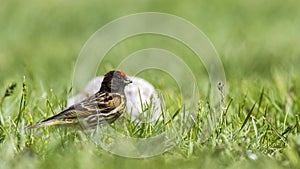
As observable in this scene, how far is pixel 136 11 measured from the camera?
10797mm

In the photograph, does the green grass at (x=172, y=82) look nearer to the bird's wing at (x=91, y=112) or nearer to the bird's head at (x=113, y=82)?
the bird's wing at (x=91, y=112)

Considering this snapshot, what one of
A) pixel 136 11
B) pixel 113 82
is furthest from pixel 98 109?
pixel 136 11

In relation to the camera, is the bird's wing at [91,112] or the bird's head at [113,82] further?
the bird's head at [113,82]

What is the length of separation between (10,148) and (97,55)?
413 centimetres

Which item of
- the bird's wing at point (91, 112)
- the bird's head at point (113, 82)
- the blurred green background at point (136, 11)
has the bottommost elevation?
the bird's wing at point (91, 112)

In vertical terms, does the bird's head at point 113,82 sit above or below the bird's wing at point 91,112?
above

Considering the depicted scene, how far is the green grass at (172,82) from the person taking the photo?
3.91m

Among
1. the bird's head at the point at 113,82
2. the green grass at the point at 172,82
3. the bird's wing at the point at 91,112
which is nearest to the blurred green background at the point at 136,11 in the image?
the green grass at the point at 172,82

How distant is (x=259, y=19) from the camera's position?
33.2ft

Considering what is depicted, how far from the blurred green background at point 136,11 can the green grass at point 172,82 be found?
0.02 meters

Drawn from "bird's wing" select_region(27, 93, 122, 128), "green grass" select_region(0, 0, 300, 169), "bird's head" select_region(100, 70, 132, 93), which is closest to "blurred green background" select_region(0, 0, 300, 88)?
"green grass" select_region(0, 0, 300, 169)

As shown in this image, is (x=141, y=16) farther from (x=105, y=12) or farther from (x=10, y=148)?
(x=10, y=148)

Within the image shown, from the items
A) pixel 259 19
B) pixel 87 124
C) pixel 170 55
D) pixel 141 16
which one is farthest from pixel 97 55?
pixel 87 124

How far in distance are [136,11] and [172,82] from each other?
4047 mm
